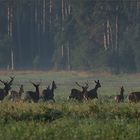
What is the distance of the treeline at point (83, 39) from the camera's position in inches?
3130

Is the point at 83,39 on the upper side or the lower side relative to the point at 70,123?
upper

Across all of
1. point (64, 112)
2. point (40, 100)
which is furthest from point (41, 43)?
point (64, 112)

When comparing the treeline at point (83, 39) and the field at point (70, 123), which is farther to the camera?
the treeline at point (83, 39)

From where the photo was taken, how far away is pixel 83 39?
87000 millimetres

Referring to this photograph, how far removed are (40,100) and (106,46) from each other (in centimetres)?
5085

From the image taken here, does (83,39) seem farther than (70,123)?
Yes

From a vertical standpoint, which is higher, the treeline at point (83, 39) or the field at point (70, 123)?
the treeline at point (83, 39)

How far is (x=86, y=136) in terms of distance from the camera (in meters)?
18.8

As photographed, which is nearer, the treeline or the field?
the field

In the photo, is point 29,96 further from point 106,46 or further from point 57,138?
point 106,46

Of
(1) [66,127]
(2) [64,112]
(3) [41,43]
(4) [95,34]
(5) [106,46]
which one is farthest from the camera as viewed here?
(3) [41,43]

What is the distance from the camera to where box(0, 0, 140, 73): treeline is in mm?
79500

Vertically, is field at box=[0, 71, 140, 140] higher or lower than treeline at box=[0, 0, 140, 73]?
lower

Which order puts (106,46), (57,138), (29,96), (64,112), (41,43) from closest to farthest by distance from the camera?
(57,138), (64,112), (29,96), (106,46), (41,43)
